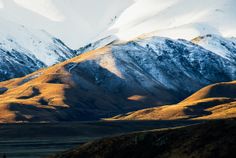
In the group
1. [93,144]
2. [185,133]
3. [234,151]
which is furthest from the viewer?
[93,144]

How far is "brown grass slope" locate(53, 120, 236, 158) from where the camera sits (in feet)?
255

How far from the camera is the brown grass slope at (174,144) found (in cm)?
7781

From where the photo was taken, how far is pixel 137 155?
87.6 m

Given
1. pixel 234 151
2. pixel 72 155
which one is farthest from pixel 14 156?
pixel 234 151

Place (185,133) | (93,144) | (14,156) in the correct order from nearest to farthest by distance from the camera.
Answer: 1. (185,133)
2. (93,144)
3. (14,156)

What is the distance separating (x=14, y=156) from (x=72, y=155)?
57.0 m

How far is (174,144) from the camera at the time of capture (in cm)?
8506

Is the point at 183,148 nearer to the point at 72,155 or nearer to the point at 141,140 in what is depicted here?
the point at 141,140

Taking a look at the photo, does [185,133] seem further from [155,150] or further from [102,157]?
[102,157]

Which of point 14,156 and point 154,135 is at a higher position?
point 14,156

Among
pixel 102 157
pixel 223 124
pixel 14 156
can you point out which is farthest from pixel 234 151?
pixel 14 156

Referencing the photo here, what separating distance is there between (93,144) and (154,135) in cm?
1048

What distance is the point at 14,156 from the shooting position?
152500mm

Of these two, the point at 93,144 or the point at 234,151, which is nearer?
the point at 234,151
